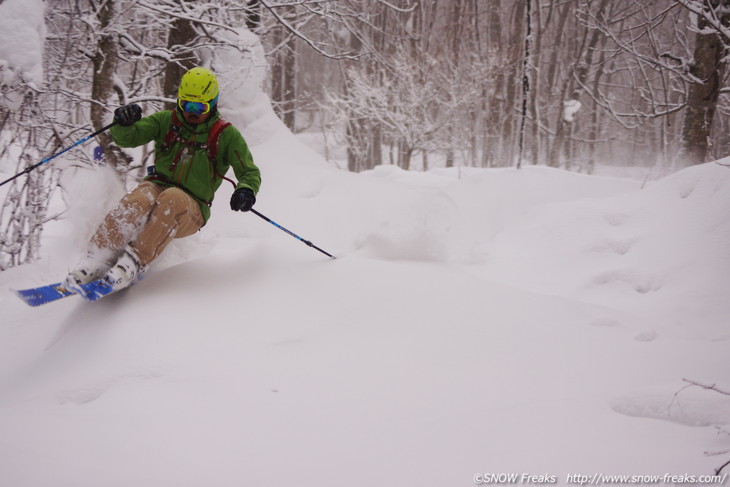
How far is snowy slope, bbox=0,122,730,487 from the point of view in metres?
1.64

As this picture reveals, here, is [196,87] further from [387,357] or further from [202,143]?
[387,357]

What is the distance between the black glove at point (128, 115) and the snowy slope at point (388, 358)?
2.06 feet

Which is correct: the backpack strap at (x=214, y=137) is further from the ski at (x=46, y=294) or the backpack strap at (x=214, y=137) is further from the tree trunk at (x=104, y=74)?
the tree trunk at (x=104, y=74)

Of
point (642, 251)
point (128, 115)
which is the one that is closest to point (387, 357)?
point (128, 115)

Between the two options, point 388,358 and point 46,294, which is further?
point 46,294

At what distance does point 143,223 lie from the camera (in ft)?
9.37

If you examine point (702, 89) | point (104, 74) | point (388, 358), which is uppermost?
point (702, 89)

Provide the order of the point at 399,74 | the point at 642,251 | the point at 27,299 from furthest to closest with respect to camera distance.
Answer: the point at 399,74 → the point at 642,251 → the point at 27,299

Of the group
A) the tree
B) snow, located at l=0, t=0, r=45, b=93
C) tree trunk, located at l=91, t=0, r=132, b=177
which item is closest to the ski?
snow, located at l=0, t=0, r=45, b=93

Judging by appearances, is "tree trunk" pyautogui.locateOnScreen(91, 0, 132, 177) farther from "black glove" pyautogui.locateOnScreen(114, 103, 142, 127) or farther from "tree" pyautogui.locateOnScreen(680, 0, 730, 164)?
"tree" pyautogui.locateOnScreen(680, 0, 730, 164)

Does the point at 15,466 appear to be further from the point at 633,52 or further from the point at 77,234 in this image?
the point at 633,52

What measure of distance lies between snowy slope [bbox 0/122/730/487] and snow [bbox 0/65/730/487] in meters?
0.01

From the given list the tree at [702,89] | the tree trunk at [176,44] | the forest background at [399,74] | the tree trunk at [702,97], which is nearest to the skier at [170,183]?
the forest background at [399,74]

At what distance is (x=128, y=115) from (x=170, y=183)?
1.65ft
